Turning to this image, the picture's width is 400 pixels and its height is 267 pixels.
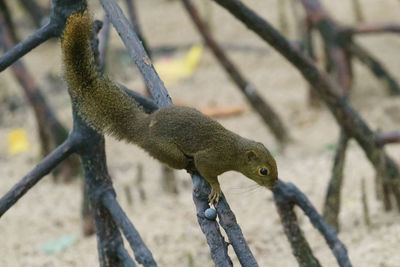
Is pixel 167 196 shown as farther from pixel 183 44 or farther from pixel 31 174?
pixel 183 44

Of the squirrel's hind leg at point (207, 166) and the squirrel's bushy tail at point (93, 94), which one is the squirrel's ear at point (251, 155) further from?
the squirrel's bushy tail at point (93, 94)

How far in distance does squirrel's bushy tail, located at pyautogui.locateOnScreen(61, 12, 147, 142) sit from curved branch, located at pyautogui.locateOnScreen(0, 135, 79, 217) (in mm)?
241

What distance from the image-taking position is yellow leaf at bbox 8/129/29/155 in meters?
4.80

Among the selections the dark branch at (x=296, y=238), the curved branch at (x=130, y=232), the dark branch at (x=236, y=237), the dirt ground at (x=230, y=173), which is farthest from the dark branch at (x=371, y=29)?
the dark branch at (x=236, y=237)

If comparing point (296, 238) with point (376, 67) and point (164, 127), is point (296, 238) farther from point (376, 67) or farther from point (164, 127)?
point (376, 67)

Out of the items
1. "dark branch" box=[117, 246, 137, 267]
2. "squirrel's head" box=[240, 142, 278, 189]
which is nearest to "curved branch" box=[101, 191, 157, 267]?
"dark branch" box=[117, 246, 137, 267]

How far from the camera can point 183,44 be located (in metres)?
6.89

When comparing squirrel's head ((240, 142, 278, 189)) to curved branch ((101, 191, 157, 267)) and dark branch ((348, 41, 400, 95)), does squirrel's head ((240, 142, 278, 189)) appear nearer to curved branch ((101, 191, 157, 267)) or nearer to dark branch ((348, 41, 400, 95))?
curved branch ((101, 191, 157, 267))

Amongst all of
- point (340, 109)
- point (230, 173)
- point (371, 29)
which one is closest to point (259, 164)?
point (340, 109)

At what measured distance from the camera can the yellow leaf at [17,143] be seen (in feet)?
15.7

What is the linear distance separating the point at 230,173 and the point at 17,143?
1.85 metres

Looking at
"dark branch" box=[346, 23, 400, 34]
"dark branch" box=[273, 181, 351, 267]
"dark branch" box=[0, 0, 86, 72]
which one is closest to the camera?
"dark branch" box=[0, 0, 86, 72]

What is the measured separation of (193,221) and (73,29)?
5.95 ft

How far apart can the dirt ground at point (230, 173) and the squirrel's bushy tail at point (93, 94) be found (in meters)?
0.08
